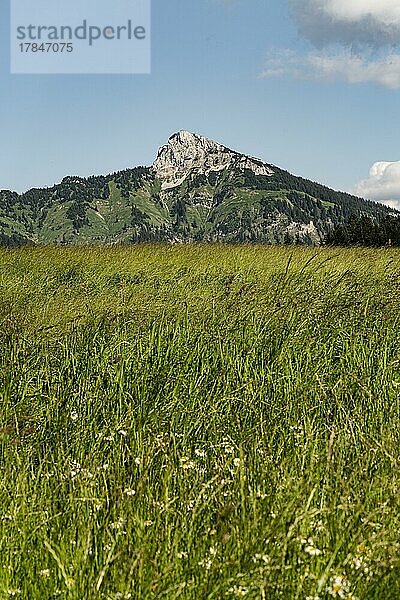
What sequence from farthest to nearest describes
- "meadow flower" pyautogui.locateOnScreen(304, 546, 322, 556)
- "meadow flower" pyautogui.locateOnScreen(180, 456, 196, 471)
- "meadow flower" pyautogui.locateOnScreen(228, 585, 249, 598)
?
"meadow flower" pyautogui.locateOnScreen(180, 456, 196, 471) < "meadow flower" pyautogui.locateOnScreen(304, 546, 322, 556) < "meadow flower" pyautogui.locateOnScreen(228, 585, 249, 598)

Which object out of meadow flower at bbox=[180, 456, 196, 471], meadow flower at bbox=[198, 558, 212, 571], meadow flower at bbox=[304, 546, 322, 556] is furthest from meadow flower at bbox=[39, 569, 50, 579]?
meadow flower at bbox=[304, 546, 322, 556]

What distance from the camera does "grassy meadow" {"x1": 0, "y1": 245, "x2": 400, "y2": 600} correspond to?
255 centimetres

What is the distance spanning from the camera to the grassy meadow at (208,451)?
2.55 m

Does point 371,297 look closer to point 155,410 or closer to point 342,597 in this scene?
point 155,410

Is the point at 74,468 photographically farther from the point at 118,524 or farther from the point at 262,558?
the point at 262,558

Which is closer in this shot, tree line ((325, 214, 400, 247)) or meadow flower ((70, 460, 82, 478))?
meadow flower ((70, 460, 82, 478))

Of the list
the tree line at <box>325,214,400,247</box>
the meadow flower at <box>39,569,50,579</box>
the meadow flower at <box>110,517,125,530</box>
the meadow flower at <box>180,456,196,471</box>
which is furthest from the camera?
the tree line at <box>325,214,400,247</box>

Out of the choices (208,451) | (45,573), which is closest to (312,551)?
(45,573)

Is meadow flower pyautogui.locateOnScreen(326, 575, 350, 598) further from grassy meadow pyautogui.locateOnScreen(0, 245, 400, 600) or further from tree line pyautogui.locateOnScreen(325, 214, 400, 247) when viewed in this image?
tree line pyautogui.locateOnScreen(325, 214, 400, 247)

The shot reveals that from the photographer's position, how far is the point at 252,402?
454 cm

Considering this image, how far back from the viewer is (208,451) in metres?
3.97

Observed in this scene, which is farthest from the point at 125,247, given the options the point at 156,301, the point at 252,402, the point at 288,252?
the point at 252,402

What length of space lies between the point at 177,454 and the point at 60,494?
713mm

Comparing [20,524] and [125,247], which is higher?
[125,247]
